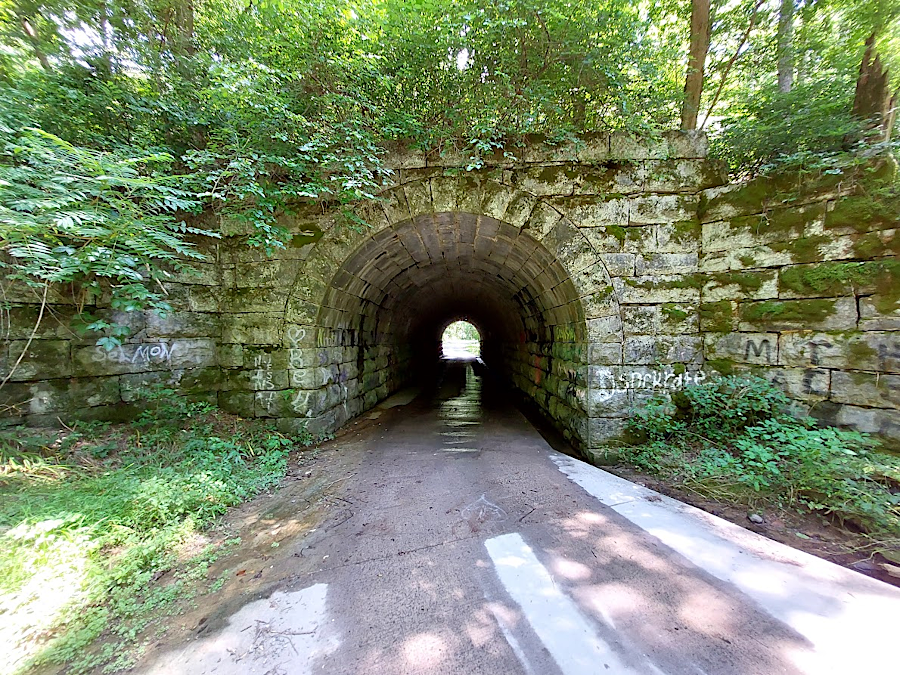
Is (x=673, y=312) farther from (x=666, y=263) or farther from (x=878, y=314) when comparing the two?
(x=878, y=314)

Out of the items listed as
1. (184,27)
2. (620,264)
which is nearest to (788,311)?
(620,264)

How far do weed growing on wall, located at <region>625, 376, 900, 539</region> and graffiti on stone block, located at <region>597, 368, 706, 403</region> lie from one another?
0.12 meters

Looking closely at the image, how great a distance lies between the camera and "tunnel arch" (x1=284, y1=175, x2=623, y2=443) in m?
4.05

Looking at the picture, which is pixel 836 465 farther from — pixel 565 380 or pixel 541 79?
pixel 541 79

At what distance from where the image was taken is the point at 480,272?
730 cm

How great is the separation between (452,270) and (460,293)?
2.72 metres

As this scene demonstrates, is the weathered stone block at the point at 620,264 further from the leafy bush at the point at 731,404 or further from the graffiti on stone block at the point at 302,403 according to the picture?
the graffiti on stone block at the point at 302,403

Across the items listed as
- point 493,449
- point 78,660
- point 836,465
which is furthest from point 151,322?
point 836,465

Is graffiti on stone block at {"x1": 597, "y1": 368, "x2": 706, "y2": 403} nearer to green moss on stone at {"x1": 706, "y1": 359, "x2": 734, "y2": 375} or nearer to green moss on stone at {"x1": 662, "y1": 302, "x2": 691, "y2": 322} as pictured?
green moss on stone at {"x1": 706, "y1": 359, "x2": 734, "y2": 375}

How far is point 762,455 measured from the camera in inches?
114

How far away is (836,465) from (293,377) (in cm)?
541

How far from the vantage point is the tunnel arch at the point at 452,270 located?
4.05 metres

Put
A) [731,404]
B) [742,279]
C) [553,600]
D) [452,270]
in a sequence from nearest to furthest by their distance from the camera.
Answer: [553,600] → [731,404] → [742,279] → [452,270]

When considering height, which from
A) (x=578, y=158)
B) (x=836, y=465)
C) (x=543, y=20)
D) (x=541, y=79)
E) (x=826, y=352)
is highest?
(x=543, y=20)
